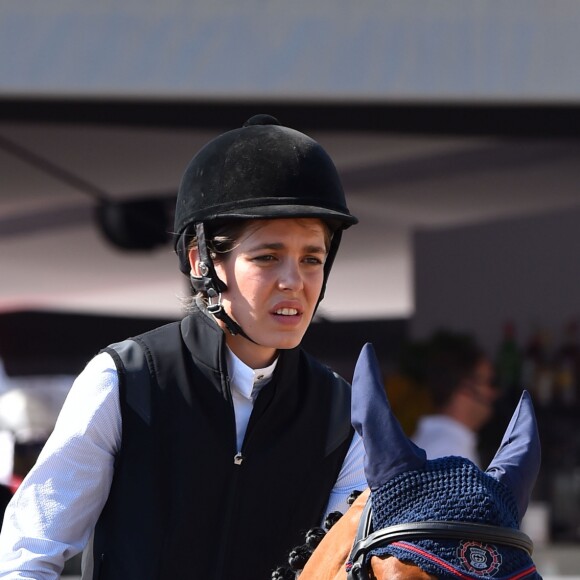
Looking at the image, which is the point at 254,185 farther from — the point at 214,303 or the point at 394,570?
the point at 394,570

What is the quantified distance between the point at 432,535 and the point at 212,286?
687mm

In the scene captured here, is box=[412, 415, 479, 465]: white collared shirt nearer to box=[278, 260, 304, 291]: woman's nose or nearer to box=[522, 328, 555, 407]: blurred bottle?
box=[522, 328, 555, 407]: blurred bottle

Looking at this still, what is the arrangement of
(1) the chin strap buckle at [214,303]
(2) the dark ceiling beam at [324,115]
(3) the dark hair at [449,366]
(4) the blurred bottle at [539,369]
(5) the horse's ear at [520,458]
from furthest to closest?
(4) the blurred bottle at [539,369] < (2) the dark ceiling beam at [324,115] < (3) the dark hair at [449,366] < (1) the chin strap buckle at [214,303] < (5) the horse's ear at [520,458]

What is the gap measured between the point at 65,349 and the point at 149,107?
2958 millimetres

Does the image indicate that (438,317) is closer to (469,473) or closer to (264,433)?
(264,433)

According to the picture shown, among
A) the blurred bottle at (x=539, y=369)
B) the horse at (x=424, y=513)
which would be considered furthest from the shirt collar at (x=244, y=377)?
the blurred bottle at (x=539, y=369)

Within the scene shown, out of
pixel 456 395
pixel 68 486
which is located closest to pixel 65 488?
pixel 68 486

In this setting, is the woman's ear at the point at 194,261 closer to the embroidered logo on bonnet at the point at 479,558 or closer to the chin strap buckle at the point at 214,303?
the chin strap buckle at the point at 214,303

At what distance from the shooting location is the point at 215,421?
69.6 inches

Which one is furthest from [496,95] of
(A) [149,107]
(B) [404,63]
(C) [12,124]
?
(C) [12,124]

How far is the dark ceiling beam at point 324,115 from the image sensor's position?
5301 millimetres

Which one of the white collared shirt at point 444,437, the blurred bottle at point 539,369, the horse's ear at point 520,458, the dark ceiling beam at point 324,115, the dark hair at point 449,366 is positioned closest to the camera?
the horse's ear at point 520,458

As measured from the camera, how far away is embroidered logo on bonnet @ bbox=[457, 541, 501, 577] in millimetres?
1176

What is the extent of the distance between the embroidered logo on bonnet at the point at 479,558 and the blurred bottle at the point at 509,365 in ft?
18.2
